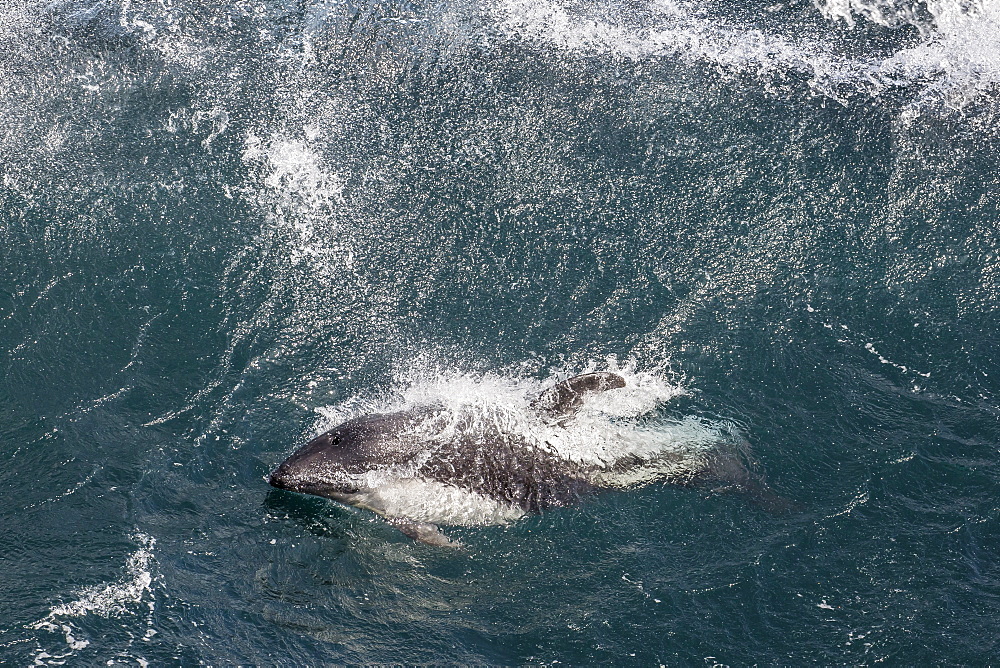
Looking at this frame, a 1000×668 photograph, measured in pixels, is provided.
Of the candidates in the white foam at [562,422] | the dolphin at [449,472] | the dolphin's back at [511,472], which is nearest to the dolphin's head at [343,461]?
the dolphin at [449,472]

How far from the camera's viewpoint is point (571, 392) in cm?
1814

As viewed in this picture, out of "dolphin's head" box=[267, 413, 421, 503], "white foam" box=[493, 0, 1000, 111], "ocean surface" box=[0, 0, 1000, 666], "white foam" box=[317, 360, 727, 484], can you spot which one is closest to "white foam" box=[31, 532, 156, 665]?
"ocean surface" box=[0, 0, 1000, 666]

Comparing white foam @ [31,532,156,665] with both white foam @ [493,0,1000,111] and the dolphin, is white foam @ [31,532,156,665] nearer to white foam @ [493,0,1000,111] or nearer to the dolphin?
the dolphin

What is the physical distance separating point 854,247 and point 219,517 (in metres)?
14.9

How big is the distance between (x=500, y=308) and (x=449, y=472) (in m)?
4.59

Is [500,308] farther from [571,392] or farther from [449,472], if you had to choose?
[449,472]

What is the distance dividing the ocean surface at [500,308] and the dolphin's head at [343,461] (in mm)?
584

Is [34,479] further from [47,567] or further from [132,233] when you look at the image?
[132,233]

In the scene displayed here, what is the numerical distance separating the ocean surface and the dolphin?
363 mm

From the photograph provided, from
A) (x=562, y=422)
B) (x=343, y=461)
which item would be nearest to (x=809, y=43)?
(x=562, y=422)

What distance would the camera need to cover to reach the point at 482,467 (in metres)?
17.0

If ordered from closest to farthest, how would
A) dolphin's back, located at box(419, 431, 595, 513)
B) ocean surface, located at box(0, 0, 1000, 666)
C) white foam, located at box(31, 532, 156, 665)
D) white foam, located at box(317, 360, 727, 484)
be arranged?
1. white foam, located at box(31, 532, 156, 665)
2. ocean surface, located at box(0, 0, 1000, 666)
3. dolphin's back, located at box(419, 431, 595, 513)
4. white foam, located at box(317, 360, 727, 484)

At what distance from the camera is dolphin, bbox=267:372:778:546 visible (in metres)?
16.9

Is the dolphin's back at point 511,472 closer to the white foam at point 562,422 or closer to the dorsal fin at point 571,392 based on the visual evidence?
the white foam at point 562,422
